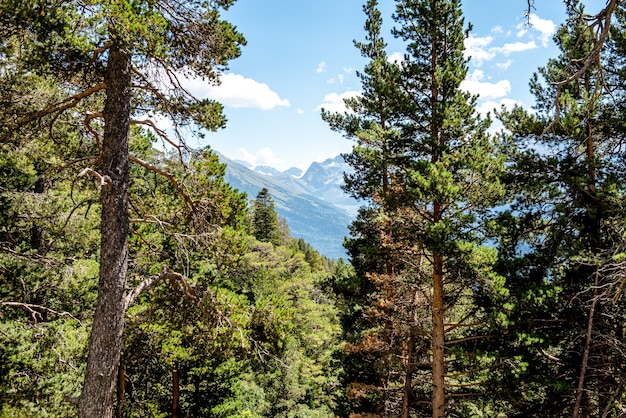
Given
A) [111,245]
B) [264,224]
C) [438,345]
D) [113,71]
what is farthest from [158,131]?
[264,224]

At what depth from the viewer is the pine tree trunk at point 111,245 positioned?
4191 mm

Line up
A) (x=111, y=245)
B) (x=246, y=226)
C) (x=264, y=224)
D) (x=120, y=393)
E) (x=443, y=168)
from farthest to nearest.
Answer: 1. (x=264, y=224)
2. (x=120, y=393)
3. (x=443, y=168)
4. (x=246, y=226)
5. (x=111, y=245)

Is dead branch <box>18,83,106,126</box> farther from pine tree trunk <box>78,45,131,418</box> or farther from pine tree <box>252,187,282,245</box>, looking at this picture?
pine tree <box>252,187,282,245</box>

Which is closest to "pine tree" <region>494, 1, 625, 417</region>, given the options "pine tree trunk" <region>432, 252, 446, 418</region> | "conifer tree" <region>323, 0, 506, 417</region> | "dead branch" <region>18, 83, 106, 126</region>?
"conifer tree" <region>323, 0, 506, 417</region>

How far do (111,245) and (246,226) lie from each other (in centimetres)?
285

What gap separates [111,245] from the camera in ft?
14.2

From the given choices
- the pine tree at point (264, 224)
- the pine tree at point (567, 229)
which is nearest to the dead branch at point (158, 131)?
the pine tree at point (567, 229)

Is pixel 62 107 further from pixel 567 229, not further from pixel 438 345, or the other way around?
pixel 567 229

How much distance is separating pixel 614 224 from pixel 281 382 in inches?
734

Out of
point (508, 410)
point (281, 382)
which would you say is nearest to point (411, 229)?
point (508, 410)

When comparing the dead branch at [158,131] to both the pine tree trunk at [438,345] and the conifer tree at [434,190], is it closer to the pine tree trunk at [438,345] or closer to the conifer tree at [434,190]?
the conifer tree at [434,190]

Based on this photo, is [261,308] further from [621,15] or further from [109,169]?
[621,15]

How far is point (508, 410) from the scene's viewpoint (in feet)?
30.8

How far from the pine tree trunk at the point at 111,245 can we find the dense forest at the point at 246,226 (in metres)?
0.02
